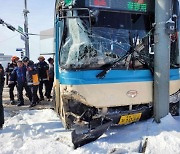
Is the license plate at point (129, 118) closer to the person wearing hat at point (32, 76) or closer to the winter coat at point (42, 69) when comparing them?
the person wearing hat at point (32, 76)

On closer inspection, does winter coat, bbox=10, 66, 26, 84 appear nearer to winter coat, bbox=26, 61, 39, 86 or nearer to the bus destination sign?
winter coat, bbox=26, 61, 39, 86

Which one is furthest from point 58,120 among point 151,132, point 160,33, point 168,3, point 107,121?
point 168,3

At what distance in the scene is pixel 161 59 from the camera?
5.09 meters

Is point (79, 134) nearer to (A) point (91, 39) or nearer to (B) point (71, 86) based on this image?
(B) point (71, 86)

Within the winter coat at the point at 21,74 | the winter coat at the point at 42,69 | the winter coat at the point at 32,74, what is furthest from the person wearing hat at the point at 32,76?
the winter coat at the point at 42,69

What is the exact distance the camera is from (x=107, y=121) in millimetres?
4797

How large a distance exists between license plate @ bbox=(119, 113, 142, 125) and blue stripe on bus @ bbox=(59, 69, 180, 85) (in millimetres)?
670

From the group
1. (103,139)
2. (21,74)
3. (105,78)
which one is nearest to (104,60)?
(105,78)

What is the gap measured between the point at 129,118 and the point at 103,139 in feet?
2.14

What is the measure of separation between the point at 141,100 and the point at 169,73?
0.82 m

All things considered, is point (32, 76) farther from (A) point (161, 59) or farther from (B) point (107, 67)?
(A) point (161, 59)

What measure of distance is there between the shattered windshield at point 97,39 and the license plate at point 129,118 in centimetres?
95

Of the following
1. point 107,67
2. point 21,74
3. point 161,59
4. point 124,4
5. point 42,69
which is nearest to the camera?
point 107,67

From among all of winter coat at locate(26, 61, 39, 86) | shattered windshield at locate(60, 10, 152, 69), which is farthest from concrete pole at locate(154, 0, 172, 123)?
winter coat at locate(26, 61, 39, 86)
